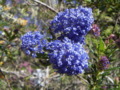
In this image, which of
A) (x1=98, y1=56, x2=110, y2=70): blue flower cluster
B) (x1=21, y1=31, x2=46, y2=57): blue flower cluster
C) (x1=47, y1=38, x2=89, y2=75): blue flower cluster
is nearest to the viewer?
(x1=47, y1=38, x2=89, y2=75): blue flower cluster

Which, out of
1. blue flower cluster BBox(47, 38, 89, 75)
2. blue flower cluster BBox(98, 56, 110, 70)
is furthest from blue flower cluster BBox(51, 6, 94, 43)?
blue flower cluster BBox(98, 56, 110, 70)

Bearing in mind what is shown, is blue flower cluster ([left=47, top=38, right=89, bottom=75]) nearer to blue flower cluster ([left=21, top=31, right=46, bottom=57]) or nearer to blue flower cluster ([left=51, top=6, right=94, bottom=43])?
blue flower cluster ([left=51, top=6, right=94, bottom=43])

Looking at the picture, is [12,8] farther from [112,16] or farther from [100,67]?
[100,67]

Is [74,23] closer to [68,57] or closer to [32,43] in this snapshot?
[68,57]

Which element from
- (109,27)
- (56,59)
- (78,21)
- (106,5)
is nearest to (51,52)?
(56,59)

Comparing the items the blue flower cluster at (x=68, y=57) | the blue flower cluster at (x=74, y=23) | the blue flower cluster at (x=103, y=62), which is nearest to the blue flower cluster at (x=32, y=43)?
the blue flower cluster at (x=74, y=23)

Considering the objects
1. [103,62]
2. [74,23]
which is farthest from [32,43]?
[103,62]
